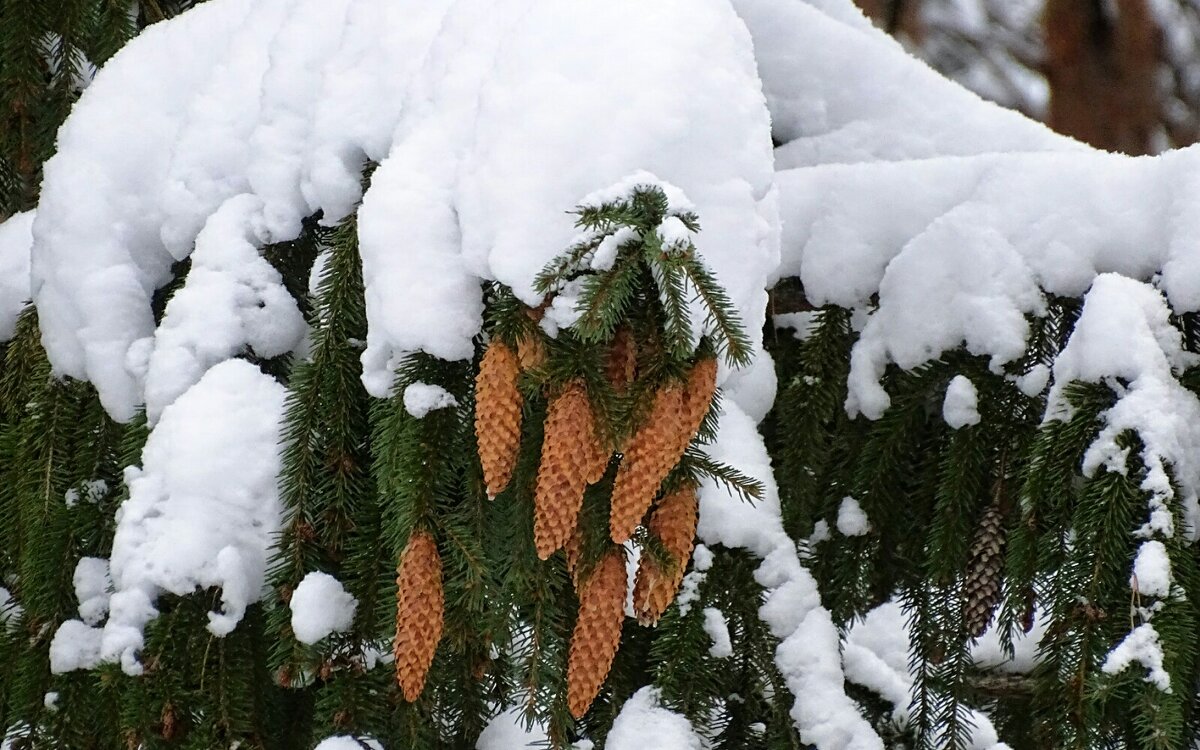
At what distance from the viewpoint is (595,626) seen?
1.19 meters

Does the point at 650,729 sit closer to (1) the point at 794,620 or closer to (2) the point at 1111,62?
(1) the point at 794,620

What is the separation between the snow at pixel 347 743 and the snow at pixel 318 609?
0.13m

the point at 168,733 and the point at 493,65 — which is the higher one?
the point at 493,65

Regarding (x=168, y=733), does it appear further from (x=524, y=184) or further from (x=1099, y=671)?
(x=1099, y=671)

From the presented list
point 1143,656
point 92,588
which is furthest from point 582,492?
point 92,588

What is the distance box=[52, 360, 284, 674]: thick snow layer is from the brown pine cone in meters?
Answer: 0.61

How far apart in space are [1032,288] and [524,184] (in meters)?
0.91

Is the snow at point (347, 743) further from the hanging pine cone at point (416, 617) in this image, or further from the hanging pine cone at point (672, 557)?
the hanging pine cone at point (672, 557)

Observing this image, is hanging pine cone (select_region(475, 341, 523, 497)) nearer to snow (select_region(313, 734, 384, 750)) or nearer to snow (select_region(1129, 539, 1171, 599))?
snow (select_region(313, 734, 384, 750))

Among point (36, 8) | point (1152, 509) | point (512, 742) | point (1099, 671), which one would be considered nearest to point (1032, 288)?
point (1152, 509)

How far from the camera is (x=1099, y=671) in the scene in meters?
1.40

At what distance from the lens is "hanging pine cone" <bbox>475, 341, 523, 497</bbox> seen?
3.66ft

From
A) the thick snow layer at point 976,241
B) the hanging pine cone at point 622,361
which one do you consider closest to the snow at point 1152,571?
the thick snow layer at point 976,241

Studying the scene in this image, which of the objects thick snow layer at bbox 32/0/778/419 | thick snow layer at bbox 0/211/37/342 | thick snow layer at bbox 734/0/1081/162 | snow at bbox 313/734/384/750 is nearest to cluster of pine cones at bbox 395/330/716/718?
thick snow layer at bbox 32/0/778/419
